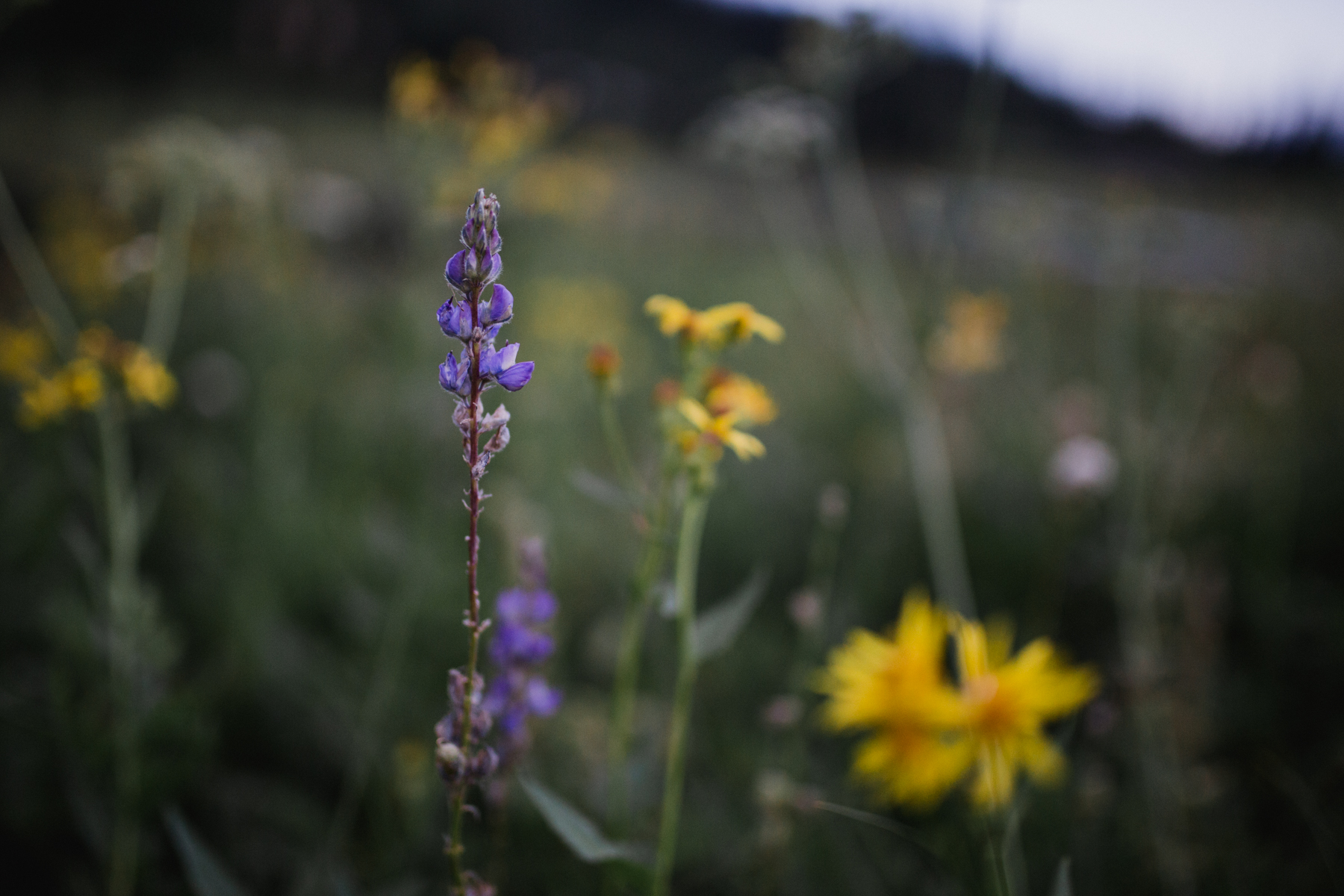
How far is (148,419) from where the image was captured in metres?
2.70

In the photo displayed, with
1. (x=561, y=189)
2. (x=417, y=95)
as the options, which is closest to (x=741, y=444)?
(x=417, y=95)

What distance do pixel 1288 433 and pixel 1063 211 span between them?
58.4 inches

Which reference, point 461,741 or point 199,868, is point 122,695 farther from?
point 461,741

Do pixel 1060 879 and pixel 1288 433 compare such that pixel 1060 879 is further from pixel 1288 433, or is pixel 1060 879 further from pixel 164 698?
pixel 1288 433

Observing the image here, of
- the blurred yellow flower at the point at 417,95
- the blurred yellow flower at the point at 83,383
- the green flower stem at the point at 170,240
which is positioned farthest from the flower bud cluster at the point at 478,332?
the blurred yellow flower at the point at 417,95

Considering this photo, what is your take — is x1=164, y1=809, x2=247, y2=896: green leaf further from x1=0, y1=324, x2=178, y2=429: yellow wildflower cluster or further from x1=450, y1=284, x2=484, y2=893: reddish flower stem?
x1=0, y1=324, x2=178, y2=429: yellow wildflower cluster

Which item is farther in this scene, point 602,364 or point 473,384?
point 602,364

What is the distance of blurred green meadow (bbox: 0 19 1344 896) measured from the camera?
1.25m

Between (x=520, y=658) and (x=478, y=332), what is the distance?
423 millimetres

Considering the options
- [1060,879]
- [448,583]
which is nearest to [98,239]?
[448,583]

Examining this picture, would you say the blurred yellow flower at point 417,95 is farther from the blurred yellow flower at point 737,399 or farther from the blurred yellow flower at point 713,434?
the blurred yellow flower at point 713,434

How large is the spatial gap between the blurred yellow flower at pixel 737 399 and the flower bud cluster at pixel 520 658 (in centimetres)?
28

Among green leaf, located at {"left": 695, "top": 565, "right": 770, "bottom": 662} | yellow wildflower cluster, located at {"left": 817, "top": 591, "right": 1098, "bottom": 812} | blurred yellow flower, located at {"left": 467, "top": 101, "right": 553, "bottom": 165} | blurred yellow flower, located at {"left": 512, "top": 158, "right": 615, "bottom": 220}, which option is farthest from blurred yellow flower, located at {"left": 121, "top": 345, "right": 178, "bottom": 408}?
blurred yellow flower, located at {"left": 512, "top": 158, "right": 615, "bottom": 220}

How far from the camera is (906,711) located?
3.55 ft
